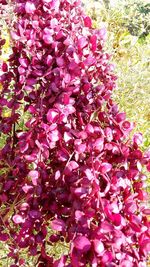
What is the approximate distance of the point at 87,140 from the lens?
1213 mm

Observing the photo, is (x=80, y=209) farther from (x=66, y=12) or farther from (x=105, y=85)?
(x=66, y=12)

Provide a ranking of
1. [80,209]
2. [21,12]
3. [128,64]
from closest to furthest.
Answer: [80,209] → [21,12] → [128,64]

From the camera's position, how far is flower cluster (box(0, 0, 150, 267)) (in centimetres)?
108

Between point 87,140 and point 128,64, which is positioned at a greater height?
point 87,140

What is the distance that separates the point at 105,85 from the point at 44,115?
19cm

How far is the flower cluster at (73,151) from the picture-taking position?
108 centimetres

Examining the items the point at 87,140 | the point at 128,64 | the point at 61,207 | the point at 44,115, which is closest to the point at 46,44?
the point at 44,115

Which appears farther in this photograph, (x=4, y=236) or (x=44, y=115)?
(x=4, y=236)

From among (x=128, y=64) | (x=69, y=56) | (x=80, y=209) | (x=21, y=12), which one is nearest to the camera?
(x=80, y=209)

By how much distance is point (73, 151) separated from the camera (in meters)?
1.24


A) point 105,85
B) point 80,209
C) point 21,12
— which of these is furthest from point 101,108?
point 21,12

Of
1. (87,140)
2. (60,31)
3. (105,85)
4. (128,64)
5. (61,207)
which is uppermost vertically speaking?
(60,31)

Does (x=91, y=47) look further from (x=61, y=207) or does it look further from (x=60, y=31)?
(x=61, y=207)

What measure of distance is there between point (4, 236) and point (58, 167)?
29cm
